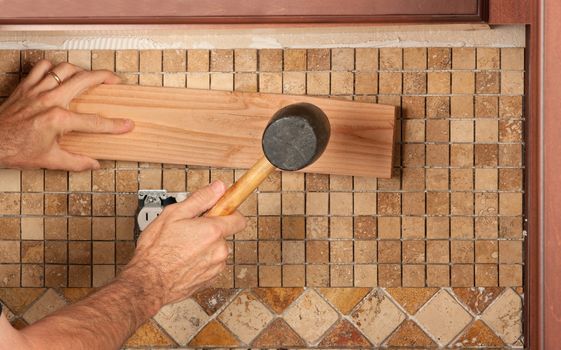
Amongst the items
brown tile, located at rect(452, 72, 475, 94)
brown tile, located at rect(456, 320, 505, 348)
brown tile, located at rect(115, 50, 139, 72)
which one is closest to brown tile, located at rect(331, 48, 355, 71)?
brown tile, located at rect(452, 72, 475, 94)

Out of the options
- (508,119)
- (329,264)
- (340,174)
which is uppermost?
(508,119)

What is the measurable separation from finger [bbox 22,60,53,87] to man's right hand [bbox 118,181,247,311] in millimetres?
464

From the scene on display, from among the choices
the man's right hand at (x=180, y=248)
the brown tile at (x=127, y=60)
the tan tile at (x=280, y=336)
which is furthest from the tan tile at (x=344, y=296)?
the brown tile at (x=127, y=60)

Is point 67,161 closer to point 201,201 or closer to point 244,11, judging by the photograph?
point 201,201

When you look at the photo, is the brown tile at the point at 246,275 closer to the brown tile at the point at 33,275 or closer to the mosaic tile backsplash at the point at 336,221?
the mosaic tile backsplash at the point at 336,221

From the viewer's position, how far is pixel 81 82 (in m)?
1.55

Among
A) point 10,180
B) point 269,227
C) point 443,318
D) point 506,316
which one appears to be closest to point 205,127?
point 269,227

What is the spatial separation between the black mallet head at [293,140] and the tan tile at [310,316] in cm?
44

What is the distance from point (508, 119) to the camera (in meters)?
1.59

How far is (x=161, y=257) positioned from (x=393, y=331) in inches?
23.7

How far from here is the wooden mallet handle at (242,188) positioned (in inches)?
53.7

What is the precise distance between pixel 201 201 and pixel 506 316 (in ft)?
2.54

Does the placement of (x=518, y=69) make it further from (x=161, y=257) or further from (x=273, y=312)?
(x=161, y=257)

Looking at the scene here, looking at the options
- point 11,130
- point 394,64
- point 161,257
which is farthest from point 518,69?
point 11,130
